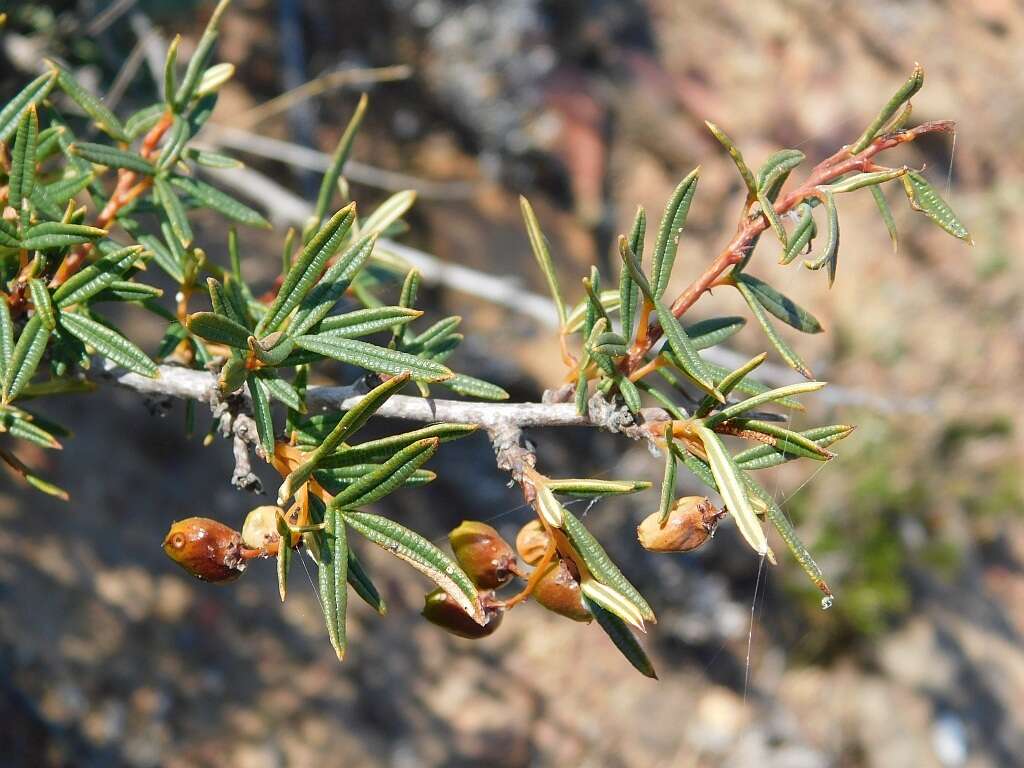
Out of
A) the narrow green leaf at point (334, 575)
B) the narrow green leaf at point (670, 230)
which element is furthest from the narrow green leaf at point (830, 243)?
the narrow green leaf at point (334, 575)

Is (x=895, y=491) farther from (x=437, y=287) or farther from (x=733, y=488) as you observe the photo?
(x=733, y=488)

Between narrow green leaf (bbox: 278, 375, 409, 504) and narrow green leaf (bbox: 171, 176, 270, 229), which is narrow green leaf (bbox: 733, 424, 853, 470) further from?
narrow green leaf (bbox: 171, 176, 270, 229)

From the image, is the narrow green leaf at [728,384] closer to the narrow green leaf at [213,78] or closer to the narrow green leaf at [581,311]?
the narrow green leaf at [581,311]

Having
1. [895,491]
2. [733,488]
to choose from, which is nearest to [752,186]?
[733,488]

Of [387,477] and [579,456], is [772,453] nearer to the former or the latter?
[387,477]

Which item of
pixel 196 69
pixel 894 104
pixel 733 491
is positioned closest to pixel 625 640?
pixel 733 491

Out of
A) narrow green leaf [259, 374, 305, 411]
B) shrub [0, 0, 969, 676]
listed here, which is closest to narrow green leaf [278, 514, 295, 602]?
shrub [0, 0, 969, 676]
